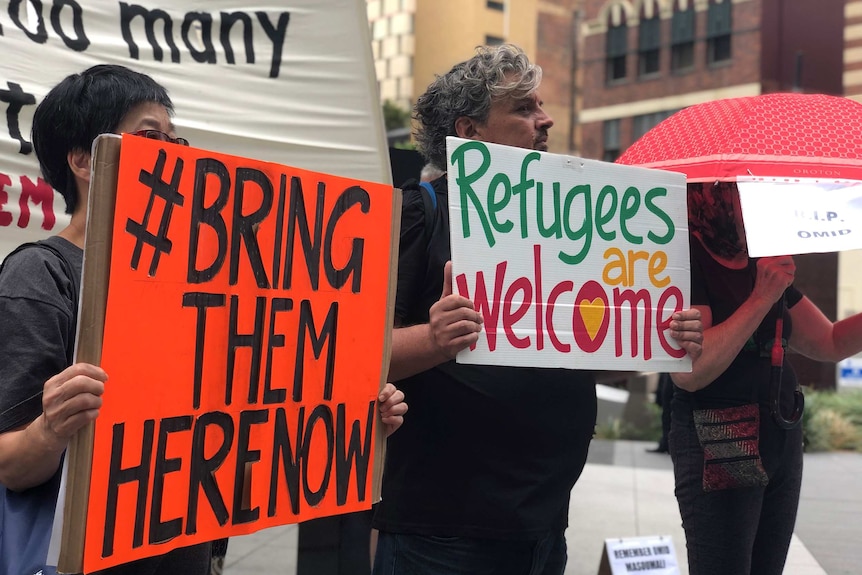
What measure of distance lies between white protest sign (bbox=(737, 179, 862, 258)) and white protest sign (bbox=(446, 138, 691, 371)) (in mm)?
182

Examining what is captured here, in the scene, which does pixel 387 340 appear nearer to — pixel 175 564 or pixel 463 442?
pixel 463 442

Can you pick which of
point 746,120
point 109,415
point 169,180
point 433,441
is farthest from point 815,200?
point 109,415

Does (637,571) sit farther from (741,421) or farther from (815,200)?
(815,200)

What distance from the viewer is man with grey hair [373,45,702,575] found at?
2271mm

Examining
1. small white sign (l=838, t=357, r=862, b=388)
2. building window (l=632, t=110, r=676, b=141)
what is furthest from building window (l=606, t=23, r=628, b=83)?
small white sign (l=838, t=357, r=862, b=388)

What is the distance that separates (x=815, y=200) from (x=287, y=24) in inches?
75.2

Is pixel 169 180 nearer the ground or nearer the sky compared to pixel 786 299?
nearer the sky

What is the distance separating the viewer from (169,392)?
1768 millimetres

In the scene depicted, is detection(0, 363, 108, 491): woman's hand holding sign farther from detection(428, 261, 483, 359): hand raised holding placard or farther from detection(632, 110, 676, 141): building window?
detection(632, 110, 676, 141): building window

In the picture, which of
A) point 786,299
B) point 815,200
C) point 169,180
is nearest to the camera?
point 169,180

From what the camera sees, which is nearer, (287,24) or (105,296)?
(105,296)

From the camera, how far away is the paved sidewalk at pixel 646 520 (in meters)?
5.60

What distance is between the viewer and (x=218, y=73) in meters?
3.40

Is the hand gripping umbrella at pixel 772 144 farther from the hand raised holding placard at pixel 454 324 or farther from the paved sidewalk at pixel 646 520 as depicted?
the paved sidewalk at pixel 646 520
